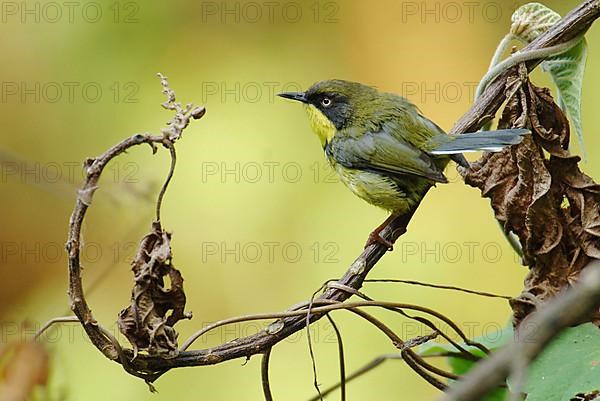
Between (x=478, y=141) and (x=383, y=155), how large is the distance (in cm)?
66

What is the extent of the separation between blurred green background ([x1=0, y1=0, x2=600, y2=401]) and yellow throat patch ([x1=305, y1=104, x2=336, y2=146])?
3.03 feet

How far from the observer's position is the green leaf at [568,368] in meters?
1.66

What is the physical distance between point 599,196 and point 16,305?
269 centimetres

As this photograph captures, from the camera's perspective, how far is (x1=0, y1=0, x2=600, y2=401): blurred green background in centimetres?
377

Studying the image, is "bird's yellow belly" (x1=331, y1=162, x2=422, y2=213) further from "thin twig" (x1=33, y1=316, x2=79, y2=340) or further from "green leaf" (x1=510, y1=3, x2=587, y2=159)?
"thin twig" (x1=33, y1=316, x2=79, y2=340)

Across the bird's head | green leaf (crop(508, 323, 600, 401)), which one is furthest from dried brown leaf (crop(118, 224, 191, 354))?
the bird's head

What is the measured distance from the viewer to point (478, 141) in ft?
7.25

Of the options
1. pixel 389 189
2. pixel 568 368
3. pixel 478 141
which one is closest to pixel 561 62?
pixel 478 141

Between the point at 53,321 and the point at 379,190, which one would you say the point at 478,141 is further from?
the point at 53,321

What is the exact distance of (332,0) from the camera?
14.9 feet

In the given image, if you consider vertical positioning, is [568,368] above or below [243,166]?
below

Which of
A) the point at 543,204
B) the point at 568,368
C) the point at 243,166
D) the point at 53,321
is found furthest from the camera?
the point at 243,166

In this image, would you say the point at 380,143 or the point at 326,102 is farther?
the point at 326,102

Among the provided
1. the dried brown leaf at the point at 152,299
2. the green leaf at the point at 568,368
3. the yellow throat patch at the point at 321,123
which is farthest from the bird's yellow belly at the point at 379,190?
the dried brown leaf at the point at 152,299
